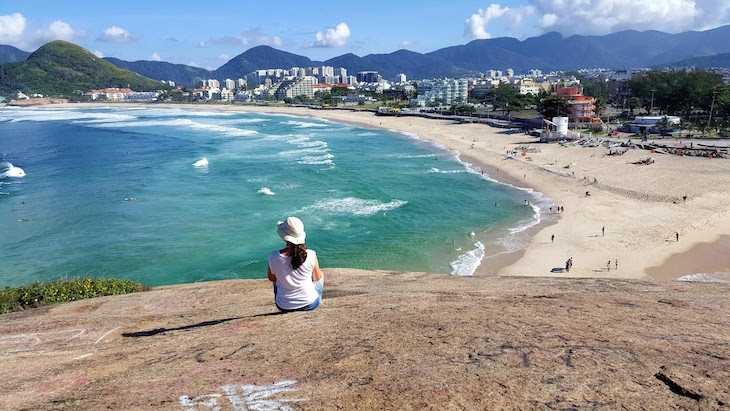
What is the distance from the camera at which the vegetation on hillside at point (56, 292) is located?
1210cm

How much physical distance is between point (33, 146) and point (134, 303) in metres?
76.3

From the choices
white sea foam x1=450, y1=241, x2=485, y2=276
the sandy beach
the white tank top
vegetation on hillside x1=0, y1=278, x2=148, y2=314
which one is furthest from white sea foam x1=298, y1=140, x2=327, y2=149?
the white tank top

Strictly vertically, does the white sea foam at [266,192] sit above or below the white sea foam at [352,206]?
above

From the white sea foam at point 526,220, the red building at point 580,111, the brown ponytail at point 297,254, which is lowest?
the white sea foam at point 526,220

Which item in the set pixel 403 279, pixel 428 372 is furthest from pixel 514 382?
pixel 403 279

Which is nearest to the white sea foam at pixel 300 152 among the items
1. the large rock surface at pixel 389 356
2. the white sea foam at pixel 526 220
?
the white sea foam at pixel 526 220

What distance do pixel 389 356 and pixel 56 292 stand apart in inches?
431

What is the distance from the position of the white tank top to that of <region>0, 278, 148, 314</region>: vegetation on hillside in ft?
28.9

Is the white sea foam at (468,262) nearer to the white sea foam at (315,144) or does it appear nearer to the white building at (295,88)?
the white sea foam at (315,144)

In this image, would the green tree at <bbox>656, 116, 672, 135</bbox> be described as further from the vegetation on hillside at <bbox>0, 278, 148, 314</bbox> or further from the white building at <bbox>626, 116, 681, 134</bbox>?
the vegetation on hillside at <bbox>0, 278, 148, 314</bbox>

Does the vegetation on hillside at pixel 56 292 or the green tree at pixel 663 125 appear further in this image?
the green tree at pixel 663 125

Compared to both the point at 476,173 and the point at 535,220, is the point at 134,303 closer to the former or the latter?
the point at 535,220

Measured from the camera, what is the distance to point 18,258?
25.0 meters

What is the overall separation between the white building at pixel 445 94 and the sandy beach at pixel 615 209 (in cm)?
8076
